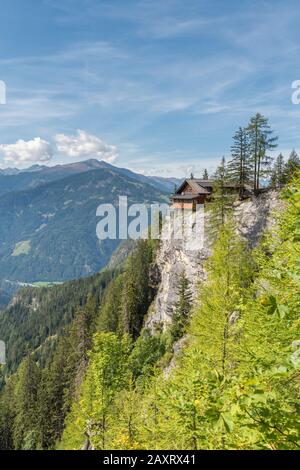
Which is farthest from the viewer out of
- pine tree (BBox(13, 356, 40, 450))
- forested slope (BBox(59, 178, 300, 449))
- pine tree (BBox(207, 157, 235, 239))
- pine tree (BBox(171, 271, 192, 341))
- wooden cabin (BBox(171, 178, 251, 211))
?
pine tree (BBox(13, 356, 40, 450))

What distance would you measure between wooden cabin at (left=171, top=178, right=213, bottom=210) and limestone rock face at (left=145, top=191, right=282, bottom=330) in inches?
164

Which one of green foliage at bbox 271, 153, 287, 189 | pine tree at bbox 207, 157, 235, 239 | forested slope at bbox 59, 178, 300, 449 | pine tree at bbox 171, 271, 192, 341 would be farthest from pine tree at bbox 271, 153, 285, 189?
forested slope at bbox 59, 178, 300, 449

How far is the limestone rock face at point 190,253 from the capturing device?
61.0 m

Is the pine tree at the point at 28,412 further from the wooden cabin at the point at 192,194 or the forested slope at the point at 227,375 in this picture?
the wooden cabin at the point at 192,194

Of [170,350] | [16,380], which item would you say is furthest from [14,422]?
[170,350]

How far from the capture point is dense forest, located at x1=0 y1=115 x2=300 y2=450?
4711 mm

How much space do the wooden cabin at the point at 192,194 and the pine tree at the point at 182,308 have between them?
1580cm

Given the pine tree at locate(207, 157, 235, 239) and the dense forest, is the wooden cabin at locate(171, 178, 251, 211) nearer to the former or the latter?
the dense forest

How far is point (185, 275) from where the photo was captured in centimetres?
7144

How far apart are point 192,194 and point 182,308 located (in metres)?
25.2

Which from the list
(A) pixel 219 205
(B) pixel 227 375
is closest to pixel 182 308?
(A) pixel 219 205

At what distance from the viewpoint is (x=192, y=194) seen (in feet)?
255

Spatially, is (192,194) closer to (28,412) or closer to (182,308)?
(182,308)
